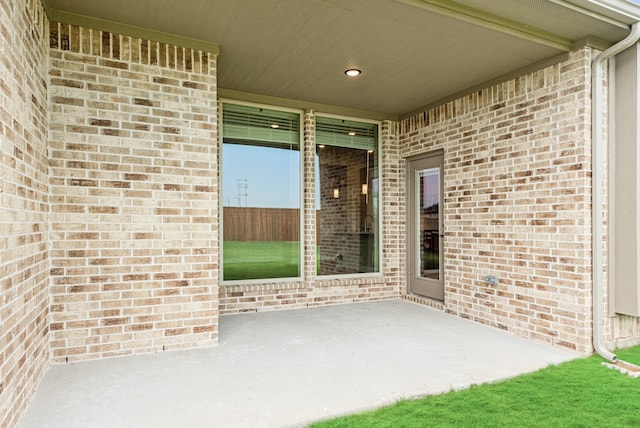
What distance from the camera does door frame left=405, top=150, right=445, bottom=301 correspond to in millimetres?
5398

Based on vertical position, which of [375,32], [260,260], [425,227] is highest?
[375,32]

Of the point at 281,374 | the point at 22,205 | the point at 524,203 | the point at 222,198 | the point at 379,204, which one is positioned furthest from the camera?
the point at 379,204

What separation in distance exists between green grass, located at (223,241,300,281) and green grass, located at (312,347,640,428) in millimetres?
3106

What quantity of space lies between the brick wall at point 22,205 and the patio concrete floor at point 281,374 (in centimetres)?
32

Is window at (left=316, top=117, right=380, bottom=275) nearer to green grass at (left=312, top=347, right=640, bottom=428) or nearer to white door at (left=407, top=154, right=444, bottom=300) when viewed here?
white door at (left=407, top=154, right=444, bottom=300)

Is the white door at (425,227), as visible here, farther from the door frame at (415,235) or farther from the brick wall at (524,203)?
the brick wall at (524,203)

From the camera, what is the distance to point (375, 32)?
3.40 meters

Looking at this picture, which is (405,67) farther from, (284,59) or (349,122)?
(349,122)

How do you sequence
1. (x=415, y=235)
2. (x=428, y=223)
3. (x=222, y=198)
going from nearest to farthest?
(x=222, y=198) → (x=428, y=223) → (x=415, y=235)

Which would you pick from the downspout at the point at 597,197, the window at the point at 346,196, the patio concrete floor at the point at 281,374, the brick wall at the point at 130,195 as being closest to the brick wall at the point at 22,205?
the brick wall at the point at 130,195

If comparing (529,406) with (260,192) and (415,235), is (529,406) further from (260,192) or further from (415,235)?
(260,192)

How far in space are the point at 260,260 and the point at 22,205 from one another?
10.3 feet

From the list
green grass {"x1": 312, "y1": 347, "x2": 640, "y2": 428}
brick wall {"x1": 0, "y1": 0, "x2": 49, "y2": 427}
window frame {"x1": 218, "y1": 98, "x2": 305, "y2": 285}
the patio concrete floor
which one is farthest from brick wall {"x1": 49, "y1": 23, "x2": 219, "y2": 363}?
green grass {"x1": 312, "y1": 347, "x2": 640, "y2": 428}

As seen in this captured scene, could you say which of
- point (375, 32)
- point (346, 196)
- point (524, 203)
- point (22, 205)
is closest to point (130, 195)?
point (22, 205)
